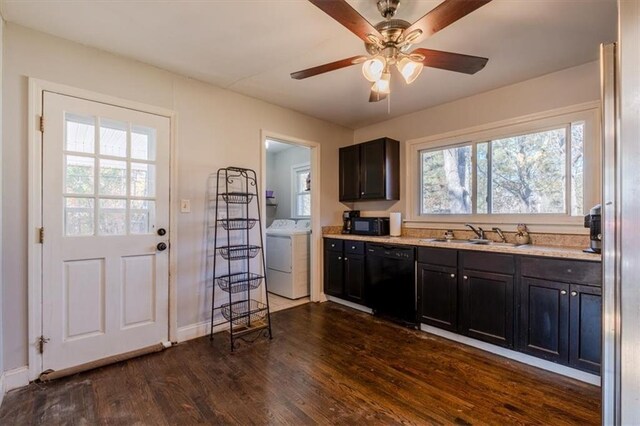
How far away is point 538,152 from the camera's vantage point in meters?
2.80

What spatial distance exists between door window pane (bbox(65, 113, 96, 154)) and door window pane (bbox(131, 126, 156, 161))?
0.89 feet

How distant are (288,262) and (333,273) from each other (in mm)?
622

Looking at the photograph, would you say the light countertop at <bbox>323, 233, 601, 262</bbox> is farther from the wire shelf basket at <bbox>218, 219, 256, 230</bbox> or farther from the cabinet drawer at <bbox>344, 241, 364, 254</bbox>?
the wire shelf basket at <bbox>218, 219, 256, 230</bbox>

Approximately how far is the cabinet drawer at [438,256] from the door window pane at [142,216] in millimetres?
2510

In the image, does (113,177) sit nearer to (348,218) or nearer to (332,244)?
(332,244)

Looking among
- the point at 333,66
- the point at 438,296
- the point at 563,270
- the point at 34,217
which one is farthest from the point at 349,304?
the point at 34,217

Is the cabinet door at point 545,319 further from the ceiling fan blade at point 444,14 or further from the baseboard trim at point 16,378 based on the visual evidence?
the baseboard trim at point 16,378

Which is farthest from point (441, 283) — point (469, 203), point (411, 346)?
point (469, 203)

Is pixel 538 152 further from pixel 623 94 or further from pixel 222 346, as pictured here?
pixel 222 346

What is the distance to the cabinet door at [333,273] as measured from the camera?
12.4ft

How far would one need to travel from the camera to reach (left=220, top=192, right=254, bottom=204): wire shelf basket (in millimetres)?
2898

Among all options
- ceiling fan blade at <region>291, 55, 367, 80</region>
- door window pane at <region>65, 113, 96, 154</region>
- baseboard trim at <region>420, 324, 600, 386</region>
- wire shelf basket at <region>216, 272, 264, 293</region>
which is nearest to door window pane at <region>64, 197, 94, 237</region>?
door window pane at <region>65, 113, 96, 154</region>

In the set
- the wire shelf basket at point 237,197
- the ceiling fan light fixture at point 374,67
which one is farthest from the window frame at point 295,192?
the ceiling fan light fixture at point 374,67

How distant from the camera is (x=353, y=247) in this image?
3648mm
